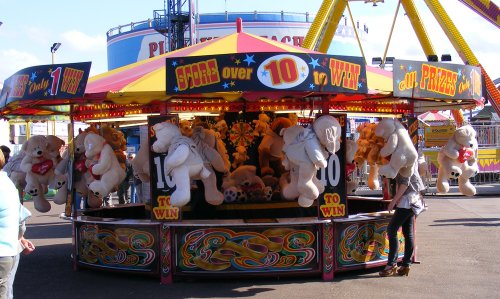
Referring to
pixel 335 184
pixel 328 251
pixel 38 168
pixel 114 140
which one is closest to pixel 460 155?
pixel 335 184

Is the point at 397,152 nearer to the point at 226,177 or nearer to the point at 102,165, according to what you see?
the point at 226,177

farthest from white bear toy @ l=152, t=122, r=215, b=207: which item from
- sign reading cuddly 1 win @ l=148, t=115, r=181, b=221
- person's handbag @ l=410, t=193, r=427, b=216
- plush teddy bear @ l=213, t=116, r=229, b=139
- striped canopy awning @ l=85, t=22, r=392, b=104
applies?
person's handbag @ l=410, t=193, r=427, b=216

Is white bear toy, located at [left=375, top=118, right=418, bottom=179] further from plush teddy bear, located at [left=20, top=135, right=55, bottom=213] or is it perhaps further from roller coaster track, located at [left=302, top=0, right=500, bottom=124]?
roller coaster track, located at [left=302, top=0, right=500, bottom=124]

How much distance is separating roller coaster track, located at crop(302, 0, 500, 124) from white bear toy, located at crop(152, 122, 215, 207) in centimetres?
954

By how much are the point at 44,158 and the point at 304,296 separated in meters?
4.70

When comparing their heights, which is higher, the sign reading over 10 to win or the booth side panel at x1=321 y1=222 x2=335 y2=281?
the sign reading over 10 to win

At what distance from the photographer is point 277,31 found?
31.2m

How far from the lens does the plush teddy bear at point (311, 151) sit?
7.56 meters

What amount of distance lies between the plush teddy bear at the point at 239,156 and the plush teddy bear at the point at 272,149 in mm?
240

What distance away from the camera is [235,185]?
952cm

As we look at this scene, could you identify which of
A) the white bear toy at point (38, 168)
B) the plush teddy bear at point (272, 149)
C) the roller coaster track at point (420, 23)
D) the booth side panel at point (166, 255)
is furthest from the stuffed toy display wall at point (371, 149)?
the roller coaster track at point (420, 23)

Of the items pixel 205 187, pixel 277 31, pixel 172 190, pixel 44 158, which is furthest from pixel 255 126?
pixel 277 31

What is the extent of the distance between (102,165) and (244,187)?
6.86 ft

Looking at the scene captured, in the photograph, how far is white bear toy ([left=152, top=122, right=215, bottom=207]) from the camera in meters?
7.40
